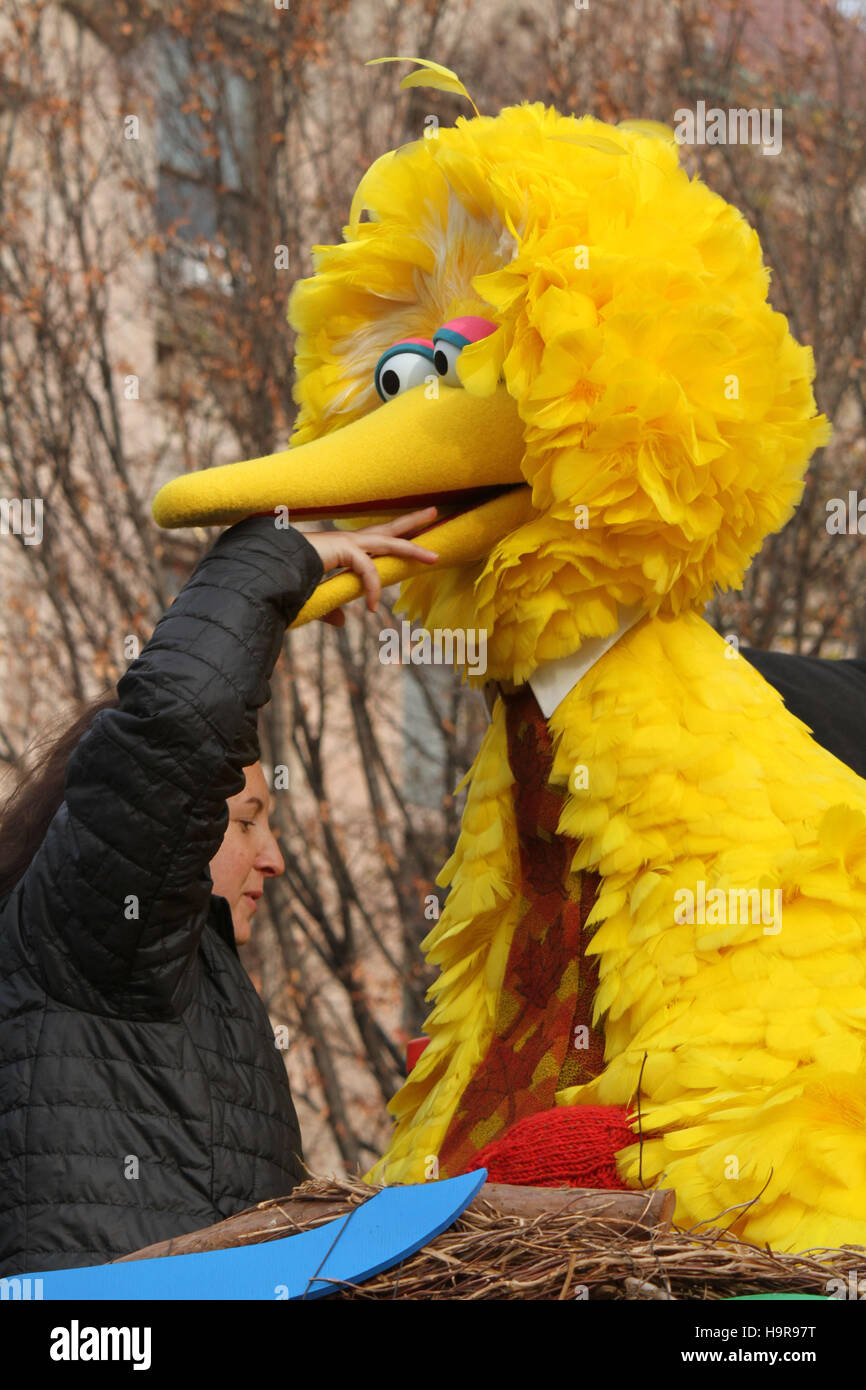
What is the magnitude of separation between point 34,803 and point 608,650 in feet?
2.89

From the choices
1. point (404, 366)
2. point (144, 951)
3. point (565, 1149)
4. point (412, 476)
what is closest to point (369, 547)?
point (412, 476)

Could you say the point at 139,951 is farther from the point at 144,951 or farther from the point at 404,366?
the point at 404,366

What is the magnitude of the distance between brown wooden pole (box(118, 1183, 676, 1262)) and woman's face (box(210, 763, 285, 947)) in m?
0.84

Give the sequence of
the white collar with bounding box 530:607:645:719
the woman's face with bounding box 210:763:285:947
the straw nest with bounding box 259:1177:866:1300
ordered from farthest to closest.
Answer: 1. the woman's face with bounding box 210:763:285:947
2. the white collar with bounding box 530:607:645:719
3. the straw nest with bounding box 259:1177:866:1300

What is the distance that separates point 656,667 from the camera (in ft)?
6.97

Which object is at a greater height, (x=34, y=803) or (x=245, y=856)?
(x=34, y=803)

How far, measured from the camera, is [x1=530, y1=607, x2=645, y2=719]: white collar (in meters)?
2.13

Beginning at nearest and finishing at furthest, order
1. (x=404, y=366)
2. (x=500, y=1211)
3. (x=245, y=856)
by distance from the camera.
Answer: (x=500, y=1211) < (x=404, y=366) < (x=245, y=856)

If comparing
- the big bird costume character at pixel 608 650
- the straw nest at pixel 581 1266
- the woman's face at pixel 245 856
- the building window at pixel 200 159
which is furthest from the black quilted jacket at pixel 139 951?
the building window at pixel 200 159

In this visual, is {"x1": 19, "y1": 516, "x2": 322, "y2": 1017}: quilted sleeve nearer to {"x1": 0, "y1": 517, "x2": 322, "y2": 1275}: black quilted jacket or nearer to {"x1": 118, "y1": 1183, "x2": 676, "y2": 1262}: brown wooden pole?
{"x1": 0, "y1": 517, "x2": 322, "y2": 1275}: black quilted jacket

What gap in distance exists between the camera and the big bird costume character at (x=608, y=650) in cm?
191

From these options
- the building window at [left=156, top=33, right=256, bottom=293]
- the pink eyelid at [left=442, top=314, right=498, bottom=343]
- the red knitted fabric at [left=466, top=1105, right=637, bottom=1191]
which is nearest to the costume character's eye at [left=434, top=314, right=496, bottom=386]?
the pink eyelid at [left=442, top=314, right=498, bottom=343]

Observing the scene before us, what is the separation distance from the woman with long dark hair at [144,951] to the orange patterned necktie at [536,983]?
296 mm

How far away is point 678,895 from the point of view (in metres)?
1.98
